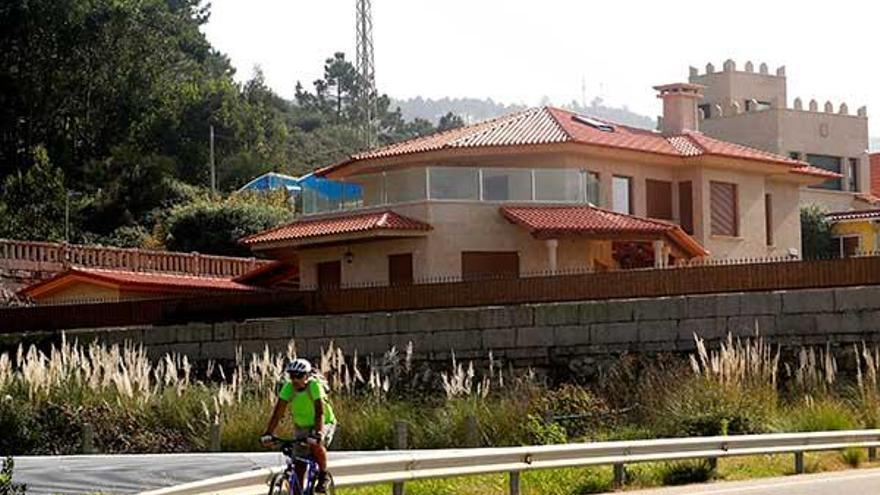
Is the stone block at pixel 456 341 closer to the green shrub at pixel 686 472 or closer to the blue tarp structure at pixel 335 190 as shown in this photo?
the green shrub at pixel 686 472

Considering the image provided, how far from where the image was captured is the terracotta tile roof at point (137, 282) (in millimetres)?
50500

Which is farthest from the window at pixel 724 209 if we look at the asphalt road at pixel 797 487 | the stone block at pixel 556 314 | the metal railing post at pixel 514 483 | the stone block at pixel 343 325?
the metal railing post at pixel 514 483

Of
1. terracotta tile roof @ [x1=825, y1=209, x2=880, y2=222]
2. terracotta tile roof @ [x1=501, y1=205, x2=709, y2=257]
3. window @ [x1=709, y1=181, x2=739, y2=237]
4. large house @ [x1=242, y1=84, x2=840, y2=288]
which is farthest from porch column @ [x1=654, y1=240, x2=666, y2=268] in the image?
terracotta tile roof @ [x1=825, y1=209, x2=880, y2=222]

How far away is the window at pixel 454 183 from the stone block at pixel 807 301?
1571cm

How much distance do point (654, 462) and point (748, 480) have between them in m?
1.17

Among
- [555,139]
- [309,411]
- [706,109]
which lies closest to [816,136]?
[706,109]

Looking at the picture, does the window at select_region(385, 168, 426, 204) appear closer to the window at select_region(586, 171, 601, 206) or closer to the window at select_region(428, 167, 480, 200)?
the window at select_region(428, 167, 480, 200)

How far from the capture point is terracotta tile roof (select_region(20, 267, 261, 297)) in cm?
5050

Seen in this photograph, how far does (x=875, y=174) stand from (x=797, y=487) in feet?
187

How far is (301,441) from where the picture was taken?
1633cm

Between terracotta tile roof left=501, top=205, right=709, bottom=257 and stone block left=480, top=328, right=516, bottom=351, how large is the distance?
32.7ft

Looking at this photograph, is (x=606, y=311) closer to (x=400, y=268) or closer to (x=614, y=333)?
(x=614, y=333)

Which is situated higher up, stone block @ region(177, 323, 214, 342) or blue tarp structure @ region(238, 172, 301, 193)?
blue tarp structure @ region(238, 172, 301, 193)

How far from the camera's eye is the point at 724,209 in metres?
51.4
